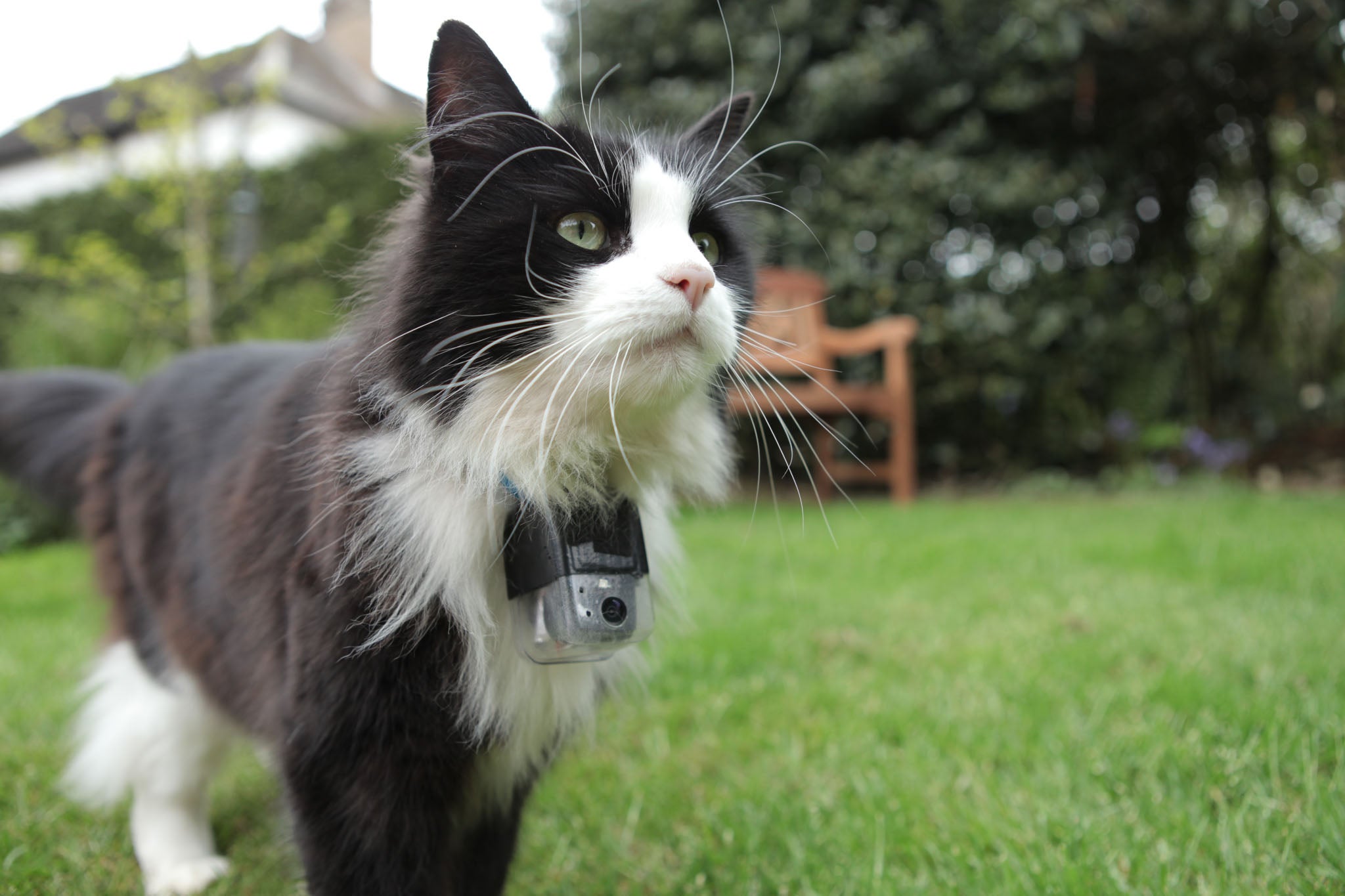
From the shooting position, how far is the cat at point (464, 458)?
1.15m

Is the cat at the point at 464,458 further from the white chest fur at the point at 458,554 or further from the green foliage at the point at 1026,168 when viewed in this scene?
the green foliage at the point at 1026,168

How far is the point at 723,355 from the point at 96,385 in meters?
1.79

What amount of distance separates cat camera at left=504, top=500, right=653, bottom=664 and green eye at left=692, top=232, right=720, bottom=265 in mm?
441

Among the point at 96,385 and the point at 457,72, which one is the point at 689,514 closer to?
the point at 96,385

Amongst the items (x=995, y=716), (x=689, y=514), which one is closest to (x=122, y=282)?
(x=689, y=514)

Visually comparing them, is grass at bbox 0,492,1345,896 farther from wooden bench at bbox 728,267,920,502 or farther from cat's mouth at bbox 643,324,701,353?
wooden bench at bbox 728,267,920,502

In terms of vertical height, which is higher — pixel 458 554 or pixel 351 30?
pixel 351 30

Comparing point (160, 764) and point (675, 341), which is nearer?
point (675, 341)

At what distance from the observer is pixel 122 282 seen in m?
5.89

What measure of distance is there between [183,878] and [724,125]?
1700 millimetres

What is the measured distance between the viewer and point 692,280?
110 centimetres

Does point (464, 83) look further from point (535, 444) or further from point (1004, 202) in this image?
point (1004, 202)

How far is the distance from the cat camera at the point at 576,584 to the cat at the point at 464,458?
0.03 meters

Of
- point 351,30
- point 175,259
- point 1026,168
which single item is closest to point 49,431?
point 1026,168
